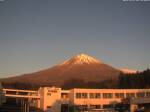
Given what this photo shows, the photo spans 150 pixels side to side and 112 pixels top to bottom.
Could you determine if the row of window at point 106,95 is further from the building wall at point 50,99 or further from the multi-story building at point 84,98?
the building wall at point 50,99

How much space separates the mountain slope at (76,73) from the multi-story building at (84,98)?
54.1 m

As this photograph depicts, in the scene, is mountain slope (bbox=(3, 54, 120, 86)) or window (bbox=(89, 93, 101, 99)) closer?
window (bbox=(89, 93, 101, 99))

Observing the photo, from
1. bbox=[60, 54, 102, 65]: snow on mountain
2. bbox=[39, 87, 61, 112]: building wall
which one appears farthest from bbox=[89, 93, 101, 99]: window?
bbox=[60, 54, 102, 65]: snow on mountain

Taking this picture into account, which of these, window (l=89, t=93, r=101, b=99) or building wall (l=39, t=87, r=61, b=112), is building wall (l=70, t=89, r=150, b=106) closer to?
window (l=89, t=93, r=101, b=99)

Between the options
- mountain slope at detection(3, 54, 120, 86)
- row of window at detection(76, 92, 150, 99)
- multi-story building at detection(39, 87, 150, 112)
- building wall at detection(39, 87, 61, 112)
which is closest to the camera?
multi-story building at detection(39, 87, 150, 112)

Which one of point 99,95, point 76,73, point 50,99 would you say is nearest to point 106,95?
point 99,95

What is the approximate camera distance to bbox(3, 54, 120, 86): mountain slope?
5015 inches

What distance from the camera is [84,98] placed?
63.1 meters

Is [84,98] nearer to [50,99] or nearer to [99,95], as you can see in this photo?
[99,95]

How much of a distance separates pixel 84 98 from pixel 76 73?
7438cm

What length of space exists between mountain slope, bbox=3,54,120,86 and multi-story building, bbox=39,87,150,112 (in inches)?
2128

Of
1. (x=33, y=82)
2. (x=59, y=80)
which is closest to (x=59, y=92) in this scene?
(x=33, y=82)

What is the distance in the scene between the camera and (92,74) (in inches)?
5399

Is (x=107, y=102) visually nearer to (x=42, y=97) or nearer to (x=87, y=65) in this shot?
(x=42, y=97)
